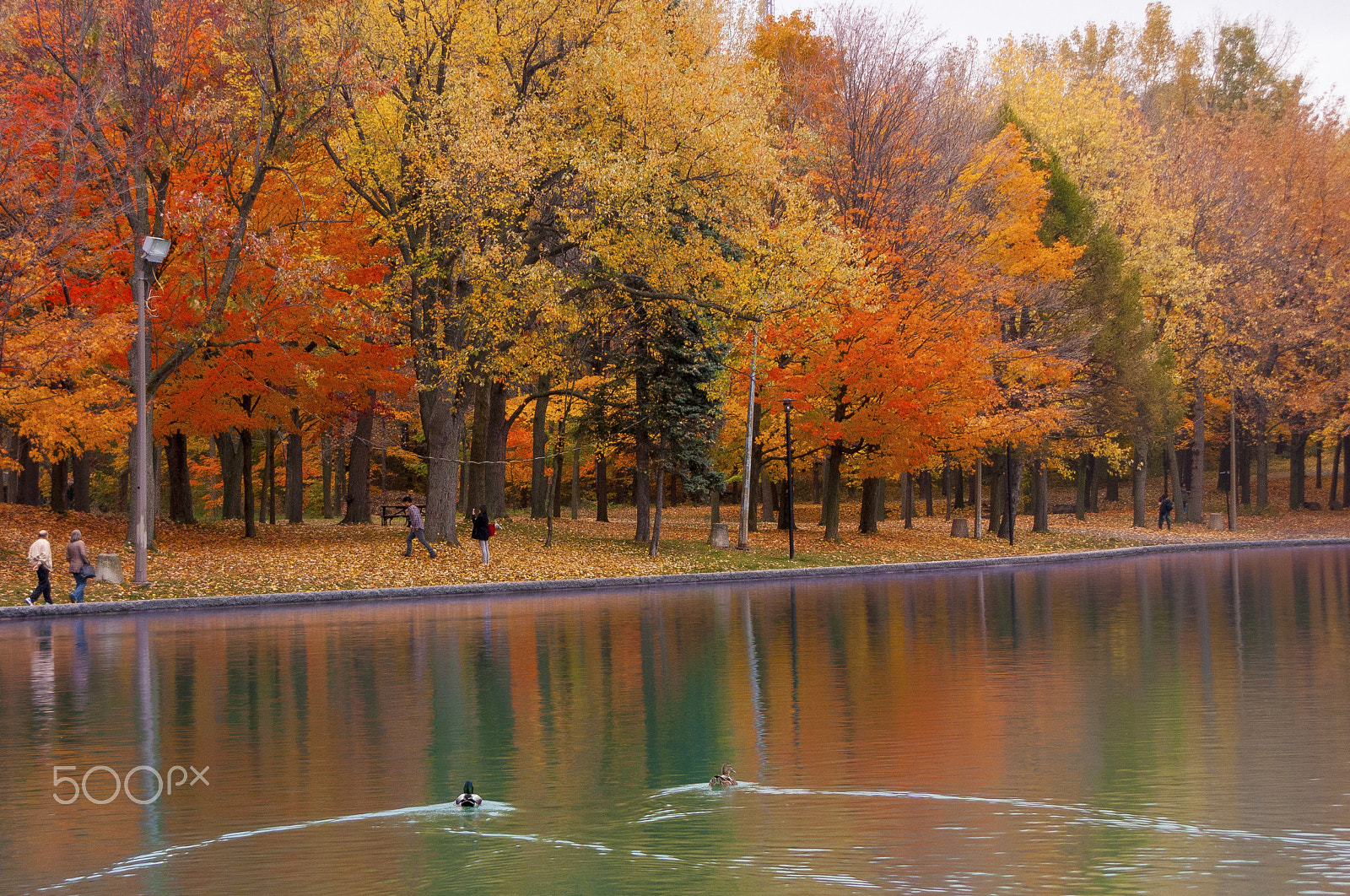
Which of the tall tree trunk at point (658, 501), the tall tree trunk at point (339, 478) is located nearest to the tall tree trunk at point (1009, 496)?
the tall tree trunk at point (658, 501)

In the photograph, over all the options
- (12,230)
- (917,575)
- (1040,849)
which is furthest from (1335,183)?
(1040,849)

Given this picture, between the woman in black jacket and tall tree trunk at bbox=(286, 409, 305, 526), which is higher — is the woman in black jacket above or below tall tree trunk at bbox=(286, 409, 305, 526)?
below

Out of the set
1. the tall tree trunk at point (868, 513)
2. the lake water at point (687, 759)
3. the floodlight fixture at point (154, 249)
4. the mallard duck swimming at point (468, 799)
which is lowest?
the lake water at point (687, 759)

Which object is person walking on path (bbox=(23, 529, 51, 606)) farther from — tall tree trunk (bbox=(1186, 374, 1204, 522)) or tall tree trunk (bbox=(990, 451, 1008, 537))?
tall tree trunk (bbox=(1186, 374, 1204, 522))

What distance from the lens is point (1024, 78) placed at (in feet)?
169

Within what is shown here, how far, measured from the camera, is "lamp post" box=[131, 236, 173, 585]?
939 inches

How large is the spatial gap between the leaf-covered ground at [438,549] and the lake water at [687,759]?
714 cm

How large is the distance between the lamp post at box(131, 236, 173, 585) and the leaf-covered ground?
0.79m

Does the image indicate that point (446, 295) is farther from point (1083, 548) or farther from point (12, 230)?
point (1083, 548)

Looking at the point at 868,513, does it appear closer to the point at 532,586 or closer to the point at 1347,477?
the point at 532,586

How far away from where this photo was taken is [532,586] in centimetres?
2697

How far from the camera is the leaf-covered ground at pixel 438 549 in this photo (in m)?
25.7

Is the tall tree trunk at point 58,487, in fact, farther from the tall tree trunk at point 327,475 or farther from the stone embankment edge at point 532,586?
the tall tree trunk at point 327,475

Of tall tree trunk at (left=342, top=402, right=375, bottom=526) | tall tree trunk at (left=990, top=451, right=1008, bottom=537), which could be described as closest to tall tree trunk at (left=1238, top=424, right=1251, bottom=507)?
tall tree trunk at (left=990, top=451, right=1008, bottom=537)
